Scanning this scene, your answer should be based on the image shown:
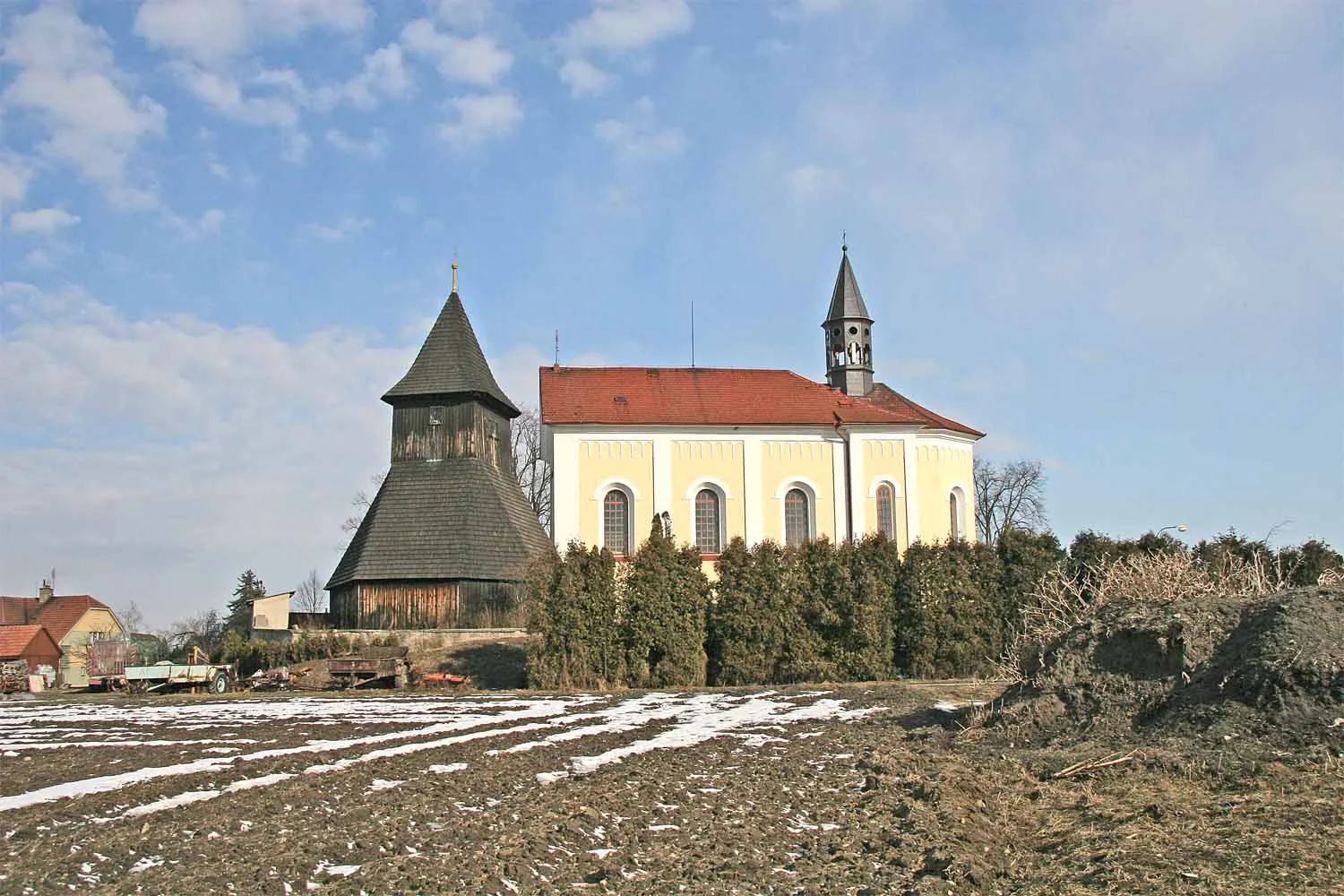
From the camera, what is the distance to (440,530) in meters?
35.9

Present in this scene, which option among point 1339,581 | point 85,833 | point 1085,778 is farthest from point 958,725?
point 85,833

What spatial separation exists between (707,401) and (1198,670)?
30.0m

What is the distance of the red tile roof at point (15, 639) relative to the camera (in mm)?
53188

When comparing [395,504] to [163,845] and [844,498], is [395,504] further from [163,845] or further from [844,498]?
[163,845]

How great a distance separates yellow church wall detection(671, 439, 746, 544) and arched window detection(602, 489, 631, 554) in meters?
1.75

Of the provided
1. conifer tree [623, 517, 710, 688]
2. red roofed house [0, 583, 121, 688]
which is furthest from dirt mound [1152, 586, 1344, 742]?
red roofed house [0, 583, 121, 688]

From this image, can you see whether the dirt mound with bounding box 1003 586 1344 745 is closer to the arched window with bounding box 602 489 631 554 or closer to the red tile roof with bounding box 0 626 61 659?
the arched window with bounding box 602 489 631 554

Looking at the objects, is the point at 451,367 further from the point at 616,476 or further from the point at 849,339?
the point at 849,339

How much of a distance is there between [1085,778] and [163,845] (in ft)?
26.4

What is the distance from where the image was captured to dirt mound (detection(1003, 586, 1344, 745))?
428 inches

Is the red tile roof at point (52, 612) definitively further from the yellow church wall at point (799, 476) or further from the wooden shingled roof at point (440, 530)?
the yellow church wall at point (799, 476)

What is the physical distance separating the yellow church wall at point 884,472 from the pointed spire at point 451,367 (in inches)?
540

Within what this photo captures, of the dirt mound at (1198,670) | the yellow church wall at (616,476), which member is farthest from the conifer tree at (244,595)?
the dirt mound at (1198,670)

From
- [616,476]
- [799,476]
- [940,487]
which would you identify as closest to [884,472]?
[940,487]
